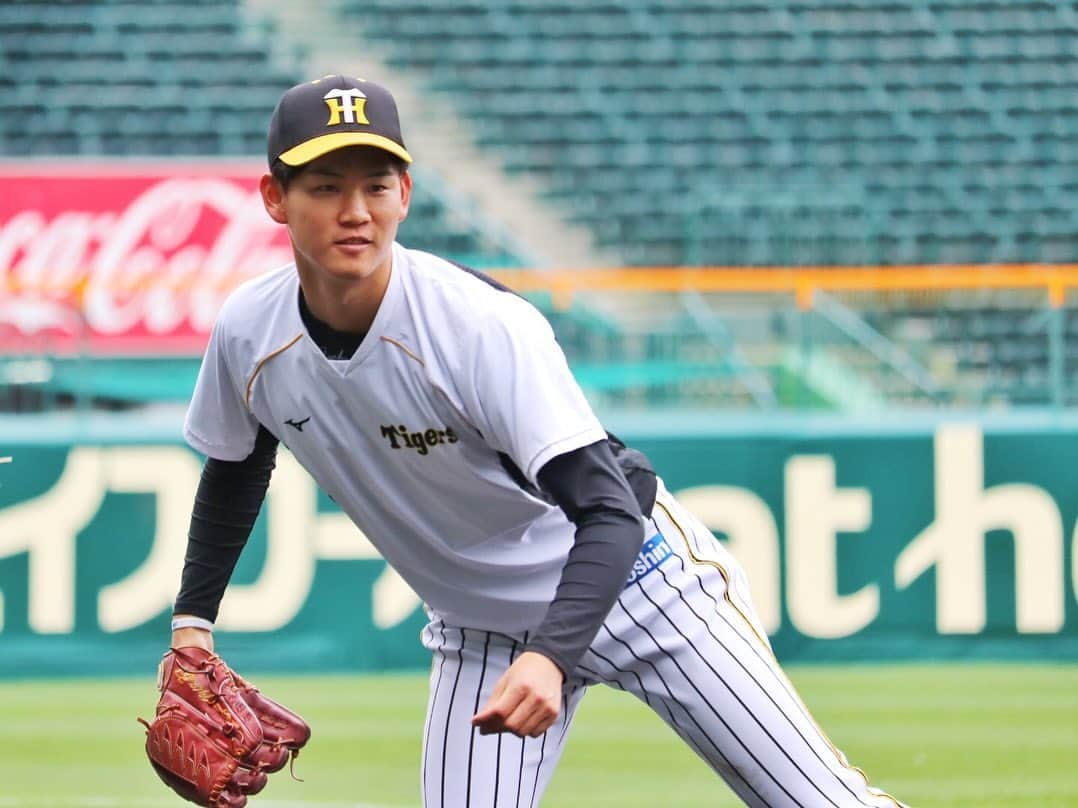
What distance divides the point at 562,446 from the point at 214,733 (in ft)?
3.22

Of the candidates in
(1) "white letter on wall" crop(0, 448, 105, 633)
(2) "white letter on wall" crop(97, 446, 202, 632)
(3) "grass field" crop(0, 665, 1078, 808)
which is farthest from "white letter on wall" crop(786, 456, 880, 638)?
(1) "white letter on wall" crop(0, 448, 105, 633)

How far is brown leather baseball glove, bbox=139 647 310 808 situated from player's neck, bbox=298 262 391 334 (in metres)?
0.76

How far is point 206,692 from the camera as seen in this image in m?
3.41

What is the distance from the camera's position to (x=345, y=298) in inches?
121

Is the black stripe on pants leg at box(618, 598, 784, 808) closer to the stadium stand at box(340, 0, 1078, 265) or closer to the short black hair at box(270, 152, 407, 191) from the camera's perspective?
the short black hair at box(270, 152, 407, 191)

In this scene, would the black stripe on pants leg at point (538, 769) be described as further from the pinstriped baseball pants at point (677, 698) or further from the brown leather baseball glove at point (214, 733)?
the brown leather baseball glove at point (214, 733)

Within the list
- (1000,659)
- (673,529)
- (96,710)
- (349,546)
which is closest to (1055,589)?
(1000,659)

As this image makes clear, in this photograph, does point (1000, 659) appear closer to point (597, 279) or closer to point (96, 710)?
point (597, 279)

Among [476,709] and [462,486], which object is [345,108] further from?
[476,709]

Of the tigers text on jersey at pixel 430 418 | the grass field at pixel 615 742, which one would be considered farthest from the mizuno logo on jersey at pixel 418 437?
the grass field at pixel 615 742

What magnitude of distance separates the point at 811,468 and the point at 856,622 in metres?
0.76

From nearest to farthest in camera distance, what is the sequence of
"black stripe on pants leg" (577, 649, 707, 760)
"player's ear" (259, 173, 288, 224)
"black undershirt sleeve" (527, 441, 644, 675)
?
"black undershirt sleeve" (527, 441, 644, 675) → "player's ear" (259, 173, 288, 224) → "black stripe on pants leg" (577, 649, 707, 760)

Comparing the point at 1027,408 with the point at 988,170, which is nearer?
the point at 1027,408

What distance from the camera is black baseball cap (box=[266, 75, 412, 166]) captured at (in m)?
2.91
